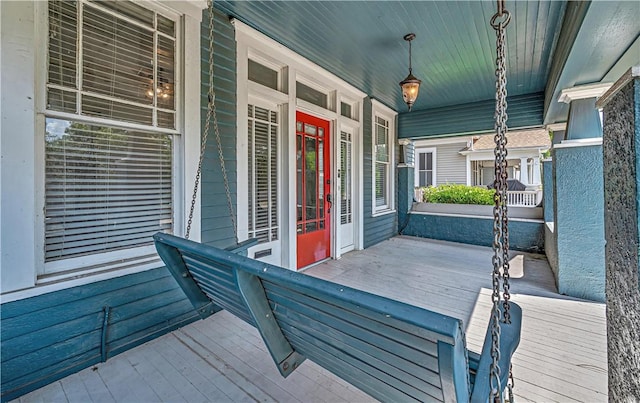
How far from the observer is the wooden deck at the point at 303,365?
1.66 meters

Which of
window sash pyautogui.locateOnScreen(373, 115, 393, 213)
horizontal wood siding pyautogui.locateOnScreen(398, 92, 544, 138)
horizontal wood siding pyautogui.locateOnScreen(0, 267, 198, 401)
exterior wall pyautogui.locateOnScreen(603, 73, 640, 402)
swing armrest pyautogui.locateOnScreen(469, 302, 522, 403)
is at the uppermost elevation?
horizontal wood siding pyautogui.locateOnScreen(398, 92, 544, 138)

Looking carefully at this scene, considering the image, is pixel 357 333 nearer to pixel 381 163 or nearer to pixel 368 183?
pixel 368 183

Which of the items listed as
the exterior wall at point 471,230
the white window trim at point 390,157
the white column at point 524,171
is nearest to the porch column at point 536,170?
the white column at point 524,171

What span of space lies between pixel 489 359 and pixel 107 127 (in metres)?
2.54

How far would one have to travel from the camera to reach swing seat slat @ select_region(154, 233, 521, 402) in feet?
2.49

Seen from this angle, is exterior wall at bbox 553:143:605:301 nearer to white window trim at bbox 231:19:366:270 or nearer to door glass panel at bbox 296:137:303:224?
white window trim at bbox 231:19:366:270

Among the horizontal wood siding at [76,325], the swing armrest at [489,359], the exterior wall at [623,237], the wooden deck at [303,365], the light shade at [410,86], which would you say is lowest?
the wooden deck at [303,365]

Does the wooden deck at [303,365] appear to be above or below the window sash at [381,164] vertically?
below

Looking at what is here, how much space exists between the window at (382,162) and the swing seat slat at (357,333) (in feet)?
14.3

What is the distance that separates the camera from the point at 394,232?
637 centimetres

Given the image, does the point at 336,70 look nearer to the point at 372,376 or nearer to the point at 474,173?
the point at 372,376

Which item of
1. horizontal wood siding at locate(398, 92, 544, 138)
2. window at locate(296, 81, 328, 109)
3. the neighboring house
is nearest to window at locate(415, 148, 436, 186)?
the neighboring house

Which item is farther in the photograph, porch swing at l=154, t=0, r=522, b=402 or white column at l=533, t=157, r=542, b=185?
white column at l=533, t=157, r=542, b=185

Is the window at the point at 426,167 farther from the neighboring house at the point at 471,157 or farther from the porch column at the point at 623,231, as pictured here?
the porch column at the point at 623,231
